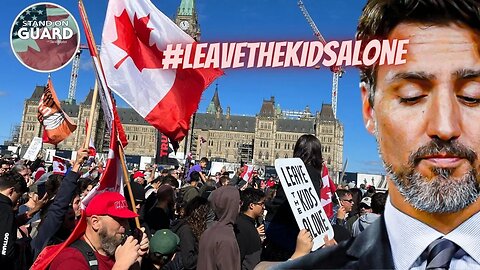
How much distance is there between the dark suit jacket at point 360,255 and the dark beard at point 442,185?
216mm

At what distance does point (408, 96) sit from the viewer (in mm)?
1373

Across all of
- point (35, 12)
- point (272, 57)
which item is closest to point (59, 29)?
point (35, 12)

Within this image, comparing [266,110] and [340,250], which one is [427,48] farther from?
[266,110]

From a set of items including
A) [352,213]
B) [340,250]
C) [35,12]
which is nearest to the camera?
[340,250]

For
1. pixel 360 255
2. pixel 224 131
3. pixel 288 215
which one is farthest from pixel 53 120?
pixel 224 131

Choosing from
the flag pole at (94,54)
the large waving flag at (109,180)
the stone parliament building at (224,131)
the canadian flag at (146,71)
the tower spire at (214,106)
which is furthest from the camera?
the tower spire at (214,106)

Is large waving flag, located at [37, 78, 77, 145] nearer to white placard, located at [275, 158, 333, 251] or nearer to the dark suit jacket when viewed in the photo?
white placard, located at [275, 158, 333, 251]

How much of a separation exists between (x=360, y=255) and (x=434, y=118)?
55cm

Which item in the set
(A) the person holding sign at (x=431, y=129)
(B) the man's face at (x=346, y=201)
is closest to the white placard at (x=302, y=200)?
(A) the person holding sign at (x=431, y=129)

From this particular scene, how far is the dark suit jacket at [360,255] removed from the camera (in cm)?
148

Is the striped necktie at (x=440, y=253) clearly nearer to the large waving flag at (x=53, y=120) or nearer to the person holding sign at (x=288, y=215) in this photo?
the person holding sign at (x=288, y=215)

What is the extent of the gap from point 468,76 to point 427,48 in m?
0.15

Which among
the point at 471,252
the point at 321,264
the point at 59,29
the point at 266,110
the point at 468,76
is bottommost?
the point at 321,264

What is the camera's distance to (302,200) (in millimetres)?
2500
